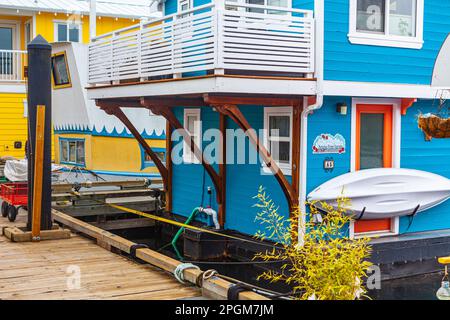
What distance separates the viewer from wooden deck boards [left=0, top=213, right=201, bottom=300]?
7.80 meters

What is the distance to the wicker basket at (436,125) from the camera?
25.2 feet

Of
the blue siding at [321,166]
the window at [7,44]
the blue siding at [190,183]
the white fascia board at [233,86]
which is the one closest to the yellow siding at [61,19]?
the window at [7,44]

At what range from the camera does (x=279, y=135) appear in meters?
11.6

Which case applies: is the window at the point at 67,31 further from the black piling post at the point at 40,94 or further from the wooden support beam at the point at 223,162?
the black piling post at the point at 40,94

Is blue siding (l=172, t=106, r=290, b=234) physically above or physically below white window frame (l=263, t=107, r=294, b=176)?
below

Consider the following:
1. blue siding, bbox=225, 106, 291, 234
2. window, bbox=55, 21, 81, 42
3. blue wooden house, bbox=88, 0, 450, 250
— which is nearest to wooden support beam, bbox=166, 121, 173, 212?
blue wooden house, bbox=88, 0, 450, 250

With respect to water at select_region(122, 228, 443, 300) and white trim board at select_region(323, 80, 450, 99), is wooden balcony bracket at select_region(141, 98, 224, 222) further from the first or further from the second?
white trim board at select_region(323, 80, 450, 99)

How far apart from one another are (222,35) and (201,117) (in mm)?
4342

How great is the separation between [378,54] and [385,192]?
2348mm

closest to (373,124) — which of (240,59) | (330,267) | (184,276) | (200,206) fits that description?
(240,59)

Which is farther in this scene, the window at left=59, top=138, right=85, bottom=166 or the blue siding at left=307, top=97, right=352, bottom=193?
the window at left=59, top=138, right=85, bottom=166

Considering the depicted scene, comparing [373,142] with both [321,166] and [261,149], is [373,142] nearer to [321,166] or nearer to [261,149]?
[321,166]

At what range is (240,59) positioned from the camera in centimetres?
1004

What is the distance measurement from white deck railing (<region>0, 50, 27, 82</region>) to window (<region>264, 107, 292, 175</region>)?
662 inches
